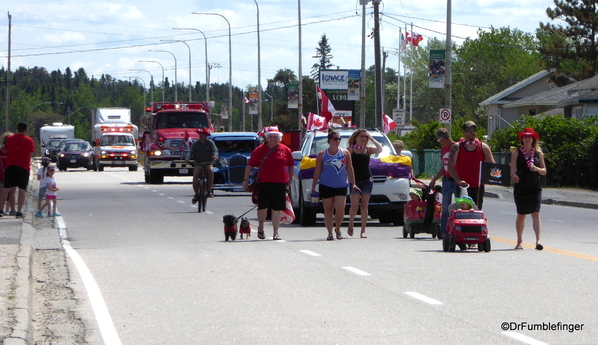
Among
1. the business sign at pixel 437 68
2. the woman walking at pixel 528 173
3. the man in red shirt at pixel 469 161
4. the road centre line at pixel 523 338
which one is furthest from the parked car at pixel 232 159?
the road centre line at pixel 523 338

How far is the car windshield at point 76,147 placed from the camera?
56156mm

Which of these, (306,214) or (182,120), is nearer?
(306,214)

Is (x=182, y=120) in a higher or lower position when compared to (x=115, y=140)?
higher

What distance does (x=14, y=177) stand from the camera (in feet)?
62.1

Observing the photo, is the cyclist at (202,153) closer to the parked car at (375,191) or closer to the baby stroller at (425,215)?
the parked car at (375,191)

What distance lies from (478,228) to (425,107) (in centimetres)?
10235

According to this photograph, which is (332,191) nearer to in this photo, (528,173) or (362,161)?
(362,161)

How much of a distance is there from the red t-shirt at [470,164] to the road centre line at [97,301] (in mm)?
5421

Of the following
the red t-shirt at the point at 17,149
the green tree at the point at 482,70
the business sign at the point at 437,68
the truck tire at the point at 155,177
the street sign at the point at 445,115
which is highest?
the green tree at the point at 482,70

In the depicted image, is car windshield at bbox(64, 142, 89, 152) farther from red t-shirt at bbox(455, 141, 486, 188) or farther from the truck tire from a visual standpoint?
red t-shirt at bbox(455, 141, 486, 188)

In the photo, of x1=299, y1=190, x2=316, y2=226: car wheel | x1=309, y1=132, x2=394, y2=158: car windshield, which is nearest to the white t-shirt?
x1=299, y1=190, x2=316, y2=226: car wheel

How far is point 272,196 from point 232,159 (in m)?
12.6

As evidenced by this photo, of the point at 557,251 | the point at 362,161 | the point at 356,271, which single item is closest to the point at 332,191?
the point at 362,161

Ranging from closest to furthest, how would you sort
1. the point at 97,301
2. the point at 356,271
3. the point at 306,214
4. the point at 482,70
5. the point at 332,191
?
the point at 97,301, the point at 356,271, the point at 332,191, the point at 306,214, the point at 482,70
